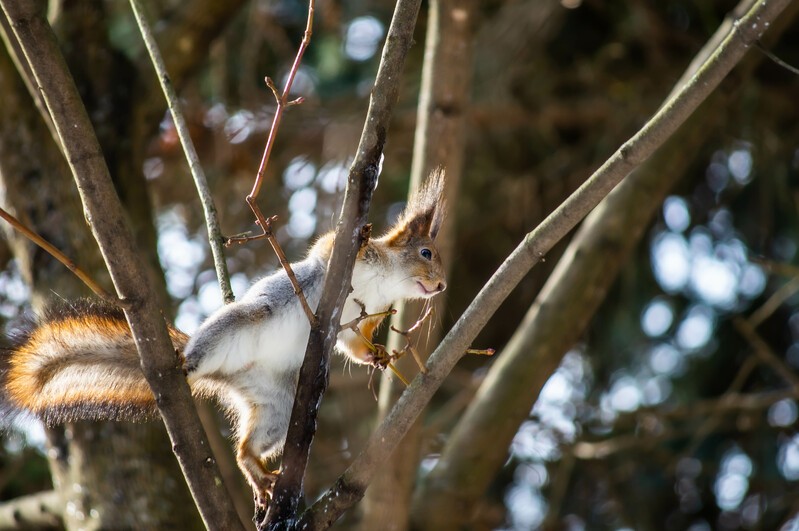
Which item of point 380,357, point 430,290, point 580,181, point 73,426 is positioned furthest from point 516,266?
point 580,181

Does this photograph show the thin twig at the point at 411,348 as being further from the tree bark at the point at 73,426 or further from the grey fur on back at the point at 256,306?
the tree bark at the point at 73,426

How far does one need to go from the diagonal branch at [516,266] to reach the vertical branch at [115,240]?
0.84 ft

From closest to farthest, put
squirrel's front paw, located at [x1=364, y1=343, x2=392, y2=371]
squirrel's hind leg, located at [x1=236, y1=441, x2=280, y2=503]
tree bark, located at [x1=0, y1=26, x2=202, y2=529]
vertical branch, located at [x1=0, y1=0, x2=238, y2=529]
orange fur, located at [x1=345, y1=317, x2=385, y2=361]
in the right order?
vertical branch, located at [x1=0, y1=0, x2=238, y2=529], squirrel's front paw, located at [x1=364, y1=343, x2=392, y2=371], squirrel's hind leg, located at [x1=236, y1=441, x2=280, y2=503], orange fur, located at [x1=345, y1=317, x2=385, y2=361], tree bark, located at [x1=0, y1=26, x2=202, y2=529]

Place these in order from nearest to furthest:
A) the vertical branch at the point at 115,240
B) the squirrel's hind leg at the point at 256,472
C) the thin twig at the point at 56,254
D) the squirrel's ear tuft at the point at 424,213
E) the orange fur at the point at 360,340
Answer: the thin twig at the point at 56,254, the vertical branch at the point at 115,240, the squirrel's hind leg at the point at 256,472, the orange fur at the point at 360,340, the squirrel's ear tuft at the point at 424,213

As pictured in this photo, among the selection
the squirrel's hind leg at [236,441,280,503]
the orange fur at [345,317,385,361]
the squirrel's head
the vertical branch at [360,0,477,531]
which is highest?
the vertical branch at [360,0,477,531]

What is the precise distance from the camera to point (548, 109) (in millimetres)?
4148

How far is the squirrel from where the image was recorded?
6.41 feet

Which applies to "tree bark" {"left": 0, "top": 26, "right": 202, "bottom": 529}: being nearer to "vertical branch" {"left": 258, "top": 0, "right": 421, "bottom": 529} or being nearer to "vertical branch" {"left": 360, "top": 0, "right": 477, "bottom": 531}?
"vertical branch" {"left": 360, "top": 0, "right": 477, "bottom": 531}

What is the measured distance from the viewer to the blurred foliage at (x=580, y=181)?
3.76 meters

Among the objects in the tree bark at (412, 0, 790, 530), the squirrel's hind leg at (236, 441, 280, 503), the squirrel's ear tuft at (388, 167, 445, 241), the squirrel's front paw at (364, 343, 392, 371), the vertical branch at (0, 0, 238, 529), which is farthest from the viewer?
the tree bark at (412, 0, 790, 530)

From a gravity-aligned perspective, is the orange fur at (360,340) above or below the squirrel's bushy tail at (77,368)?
below

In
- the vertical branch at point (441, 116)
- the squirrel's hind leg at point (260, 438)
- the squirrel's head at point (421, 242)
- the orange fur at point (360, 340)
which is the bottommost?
the squirrel's hind leg at point (260, 438)

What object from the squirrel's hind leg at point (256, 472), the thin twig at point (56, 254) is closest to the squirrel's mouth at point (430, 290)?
the squirrel's hind leg at point (256, 472)

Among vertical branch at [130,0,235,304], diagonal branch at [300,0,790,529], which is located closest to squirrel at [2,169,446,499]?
vertical branch at [130,0,235,304]
